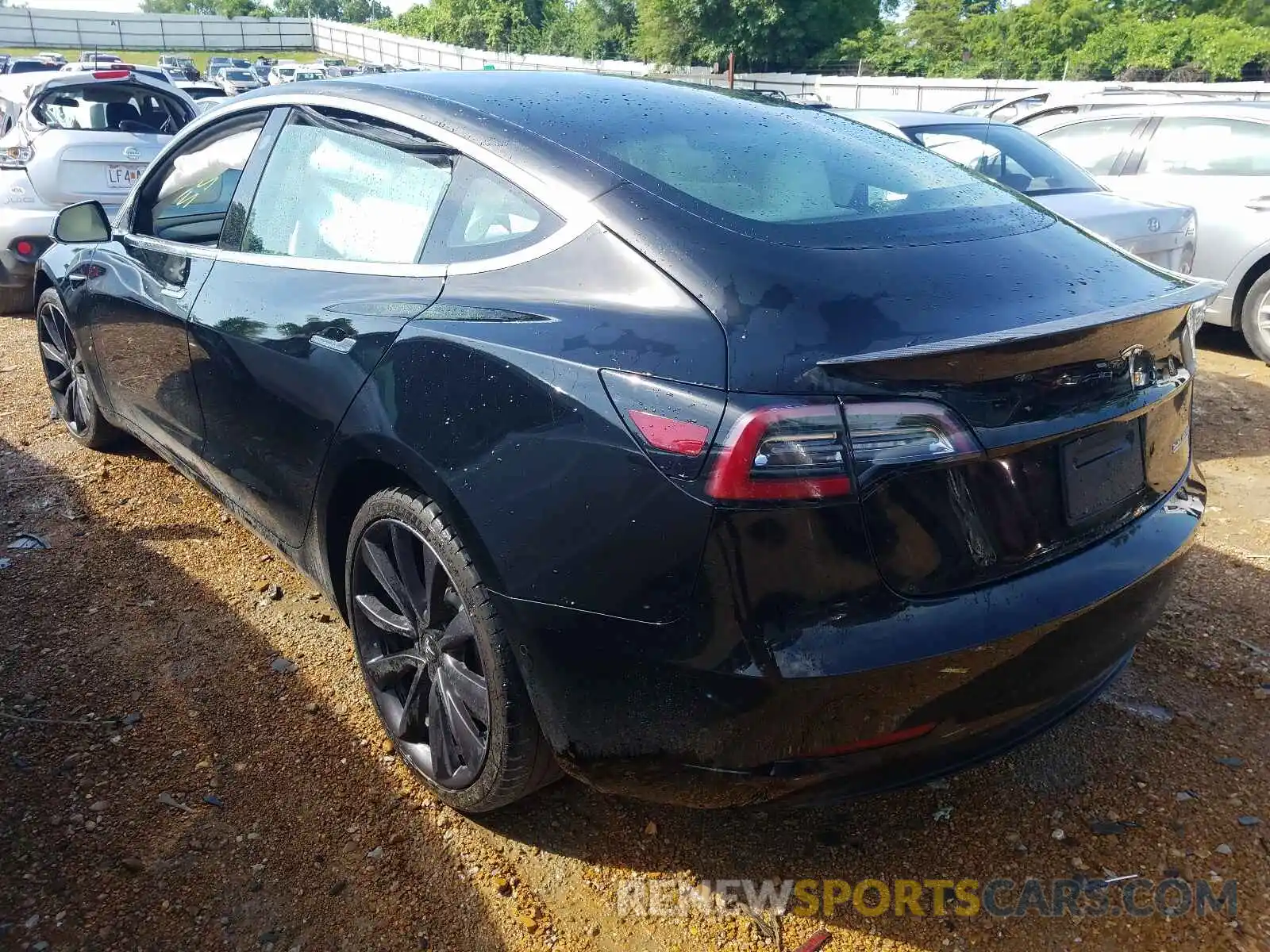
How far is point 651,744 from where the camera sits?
1906 millimetres

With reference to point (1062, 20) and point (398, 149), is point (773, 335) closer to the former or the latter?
point (398, 149)

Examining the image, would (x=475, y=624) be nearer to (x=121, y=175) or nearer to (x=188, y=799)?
(x=188, y=799)

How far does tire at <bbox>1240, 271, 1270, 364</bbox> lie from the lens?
645 cm

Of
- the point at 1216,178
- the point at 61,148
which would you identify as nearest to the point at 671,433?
the point at 1216,178

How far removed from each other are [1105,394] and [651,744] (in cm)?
112

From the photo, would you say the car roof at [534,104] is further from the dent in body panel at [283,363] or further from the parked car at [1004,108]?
the parked car at [1004,108]

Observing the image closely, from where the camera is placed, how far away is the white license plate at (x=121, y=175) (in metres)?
7.33

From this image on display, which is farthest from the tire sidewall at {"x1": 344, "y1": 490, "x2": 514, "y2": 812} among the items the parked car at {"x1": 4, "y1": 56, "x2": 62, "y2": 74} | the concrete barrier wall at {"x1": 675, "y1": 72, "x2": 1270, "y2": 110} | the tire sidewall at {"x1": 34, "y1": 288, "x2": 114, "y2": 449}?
the concrete barrier wall at {"x1": 675, "y1": 72, "x2": 1270, "y2": 110}

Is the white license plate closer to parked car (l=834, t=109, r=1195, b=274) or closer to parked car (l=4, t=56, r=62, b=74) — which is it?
parked car (l=834, t=109, r=1195, b=274)

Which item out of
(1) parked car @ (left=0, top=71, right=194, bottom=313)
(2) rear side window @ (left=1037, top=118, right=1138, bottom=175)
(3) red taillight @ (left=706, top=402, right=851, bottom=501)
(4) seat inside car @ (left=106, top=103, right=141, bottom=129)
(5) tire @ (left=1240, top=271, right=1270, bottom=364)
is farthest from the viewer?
(4) seat inside car @ (left=106, top=103, right=141, bottom=129)

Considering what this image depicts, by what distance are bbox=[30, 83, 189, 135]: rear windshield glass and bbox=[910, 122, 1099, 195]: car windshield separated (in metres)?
5.77

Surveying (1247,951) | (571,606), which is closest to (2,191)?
(571,606)

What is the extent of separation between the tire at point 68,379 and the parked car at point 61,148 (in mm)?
2603

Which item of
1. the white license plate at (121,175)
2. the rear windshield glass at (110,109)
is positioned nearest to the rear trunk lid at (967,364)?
the white license plate at (121,175)
